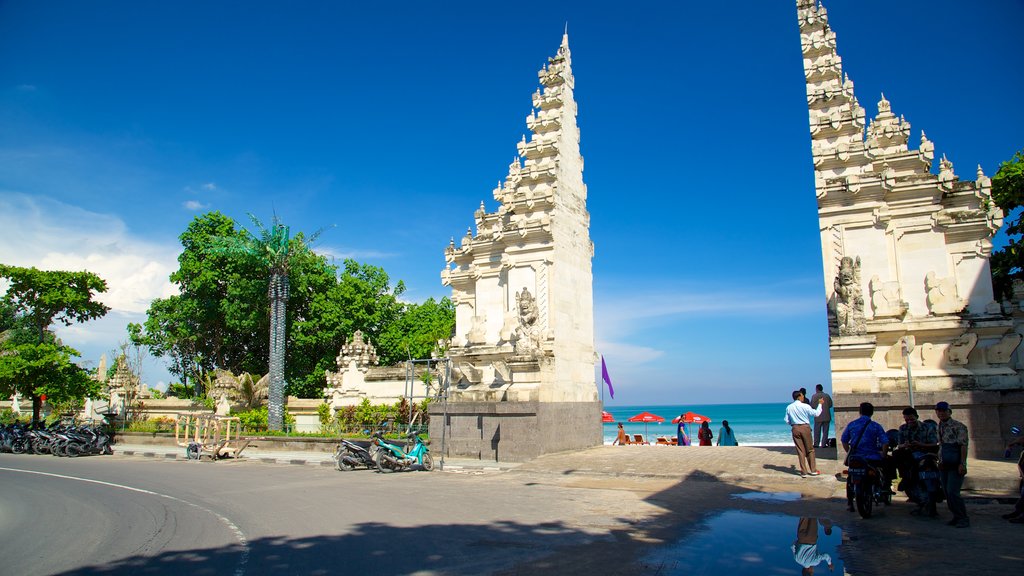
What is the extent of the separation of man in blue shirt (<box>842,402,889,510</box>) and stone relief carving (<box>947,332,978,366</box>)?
24.3 feet

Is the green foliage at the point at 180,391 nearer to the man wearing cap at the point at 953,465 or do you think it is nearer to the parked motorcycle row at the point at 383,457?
the parked motorcycle row at the point at 383,457

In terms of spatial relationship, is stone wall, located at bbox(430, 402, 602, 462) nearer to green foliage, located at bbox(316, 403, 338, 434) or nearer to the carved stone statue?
the carved stone statue

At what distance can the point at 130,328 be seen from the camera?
37.8m

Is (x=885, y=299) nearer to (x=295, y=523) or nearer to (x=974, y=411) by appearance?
(x=974, y=411)

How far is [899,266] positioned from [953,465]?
9.33 m

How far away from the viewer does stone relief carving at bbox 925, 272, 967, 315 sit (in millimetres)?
15617

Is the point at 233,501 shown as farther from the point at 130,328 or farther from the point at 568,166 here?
the point at 130,328

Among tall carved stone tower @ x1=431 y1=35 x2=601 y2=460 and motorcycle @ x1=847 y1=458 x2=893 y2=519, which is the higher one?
tall carved stone tower @ x1=431 y1=35 x2=601 y2=460

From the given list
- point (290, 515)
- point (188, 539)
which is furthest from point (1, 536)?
point (290, 515)

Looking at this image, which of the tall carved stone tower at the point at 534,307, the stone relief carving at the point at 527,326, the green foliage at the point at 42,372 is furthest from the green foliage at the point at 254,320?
the stone relief carving at the point at 527,326

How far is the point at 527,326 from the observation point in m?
18.4

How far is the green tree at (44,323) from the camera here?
77.1 feet

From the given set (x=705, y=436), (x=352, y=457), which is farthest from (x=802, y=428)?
(x=705, y=436)

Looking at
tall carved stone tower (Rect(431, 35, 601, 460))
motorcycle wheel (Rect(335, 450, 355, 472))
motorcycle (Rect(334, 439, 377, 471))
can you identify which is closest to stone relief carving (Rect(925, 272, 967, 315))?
tall carved stone tower (Rect(431, 35, 601, 460))
